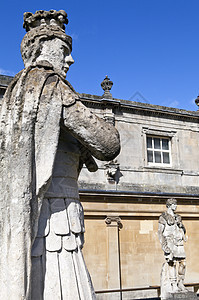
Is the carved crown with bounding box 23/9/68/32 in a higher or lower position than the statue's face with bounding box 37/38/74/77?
higher

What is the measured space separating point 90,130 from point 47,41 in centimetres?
81

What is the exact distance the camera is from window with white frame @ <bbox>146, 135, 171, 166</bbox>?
17828 millimetres

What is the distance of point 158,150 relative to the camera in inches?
711

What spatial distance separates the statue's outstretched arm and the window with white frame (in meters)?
15.3

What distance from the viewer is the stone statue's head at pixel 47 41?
9.31 feet

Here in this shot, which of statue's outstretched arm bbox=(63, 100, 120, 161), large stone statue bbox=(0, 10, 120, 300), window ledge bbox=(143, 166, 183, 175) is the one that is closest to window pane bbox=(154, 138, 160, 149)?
window ledge bbox=(143, 166, 183, 175)

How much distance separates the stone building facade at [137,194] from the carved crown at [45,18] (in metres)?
12.3

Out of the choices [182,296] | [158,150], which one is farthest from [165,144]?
[182,296]

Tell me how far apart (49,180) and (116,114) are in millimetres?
15015

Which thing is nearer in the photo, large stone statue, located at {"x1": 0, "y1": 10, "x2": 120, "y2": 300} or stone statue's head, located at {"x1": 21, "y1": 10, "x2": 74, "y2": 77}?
large stone statue, located at {"x1": 0, "y1": 10, "x2": 120, "y2": 300}

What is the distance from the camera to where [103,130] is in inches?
99.6

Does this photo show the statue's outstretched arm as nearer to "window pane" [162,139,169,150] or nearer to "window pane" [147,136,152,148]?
"window pane" [147,136,152,148]

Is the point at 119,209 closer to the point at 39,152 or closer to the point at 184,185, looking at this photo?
the point at 184,185

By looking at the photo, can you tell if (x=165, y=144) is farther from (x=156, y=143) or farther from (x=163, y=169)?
(x=163, y=169)
